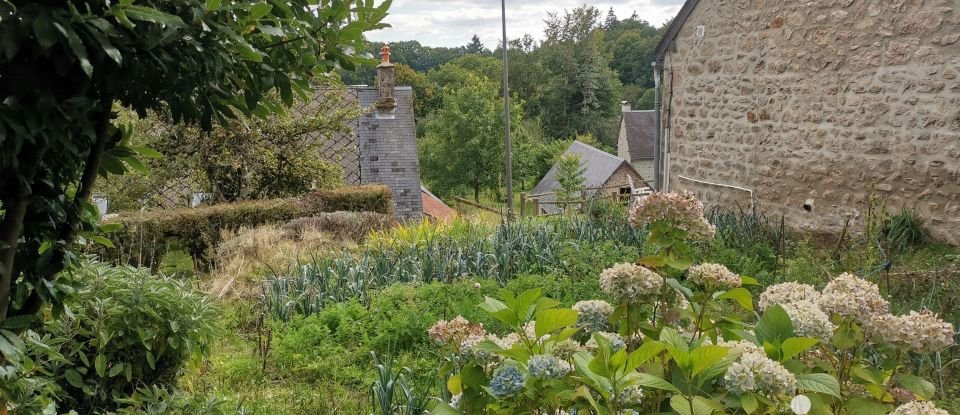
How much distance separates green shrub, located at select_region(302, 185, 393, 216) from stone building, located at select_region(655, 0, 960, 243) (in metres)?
5.03

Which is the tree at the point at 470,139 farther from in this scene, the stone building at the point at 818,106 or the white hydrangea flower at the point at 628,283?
the white hydrangea flower at the point at 628,283

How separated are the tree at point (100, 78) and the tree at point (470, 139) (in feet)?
123

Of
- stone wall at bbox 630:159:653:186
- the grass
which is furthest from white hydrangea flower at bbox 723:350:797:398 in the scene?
stone wall at bbox 630:159:653:186

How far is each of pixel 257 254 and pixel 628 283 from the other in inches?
248

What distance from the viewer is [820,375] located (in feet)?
5.40

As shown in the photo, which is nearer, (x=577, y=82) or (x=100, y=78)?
(x=100, y=78)

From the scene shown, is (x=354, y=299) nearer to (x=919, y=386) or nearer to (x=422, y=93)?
(x=919, y=386)

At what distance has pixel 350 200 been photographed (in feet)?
36.9

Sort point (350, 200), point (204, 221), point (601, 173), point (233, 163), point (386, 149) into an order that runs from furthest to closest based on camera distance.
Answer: point (601, 173), point (386, 149), point (233, 163), point (350, 200), point (204, 221)

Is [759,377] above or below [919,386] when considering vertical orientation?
above

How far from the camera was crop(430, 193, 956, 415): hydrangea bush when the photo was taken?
5.05 feet

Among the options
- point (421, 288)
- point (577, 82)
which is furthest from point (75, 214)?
point (577, 82)

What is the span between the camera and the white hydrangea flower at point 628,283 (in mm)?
1812

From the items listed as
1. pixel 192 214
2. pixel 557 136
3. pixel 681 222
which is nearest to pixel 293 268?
pixel 192 214
